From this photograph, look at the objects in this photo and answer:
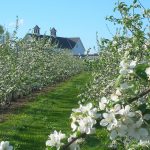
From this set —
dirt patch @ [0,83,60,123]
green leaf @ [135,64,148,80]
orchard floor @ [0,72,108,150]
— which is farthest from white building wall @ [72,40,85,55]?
green leaf @ [135,64,148,80]

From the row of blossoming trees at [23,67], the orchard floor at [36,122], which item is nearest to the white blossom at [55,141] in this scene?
the orchard floor at [36,122]

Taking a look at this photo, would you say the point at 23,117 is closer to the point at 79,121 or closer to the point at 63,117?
the point at 63,117

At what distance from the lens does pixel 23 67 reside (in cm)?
1703

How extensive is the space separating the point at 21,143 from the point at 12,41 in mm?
8515

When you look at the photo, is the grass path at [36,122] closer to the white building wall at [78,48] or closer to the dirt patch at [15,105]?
the dirt patch at [15,105]

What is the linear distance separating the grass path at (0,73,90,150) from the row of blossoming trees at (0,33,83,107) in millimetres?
663

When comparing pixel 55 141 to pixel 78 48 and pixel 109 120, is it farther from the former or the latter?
pixel 78 48

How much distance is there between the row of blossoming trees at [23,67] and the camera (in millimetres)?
14344

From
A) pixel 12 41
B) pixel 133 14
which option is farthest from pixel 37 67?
pixel 133 14

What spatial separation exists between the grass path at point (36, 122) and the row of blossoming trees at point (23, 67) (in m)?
0.66

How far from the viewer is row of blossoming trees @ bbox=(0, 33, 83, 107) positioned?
47.1 ft

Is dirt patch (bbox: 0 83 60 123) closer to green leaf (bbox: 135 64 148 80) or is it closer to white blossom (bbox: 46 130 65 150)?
white blossom (bbox: 46 130 65 150)

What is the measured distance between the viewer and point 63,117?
533 inches

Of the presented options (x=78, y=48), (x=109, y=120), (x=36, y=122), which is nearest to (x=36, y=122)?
(x=36, y=122)
